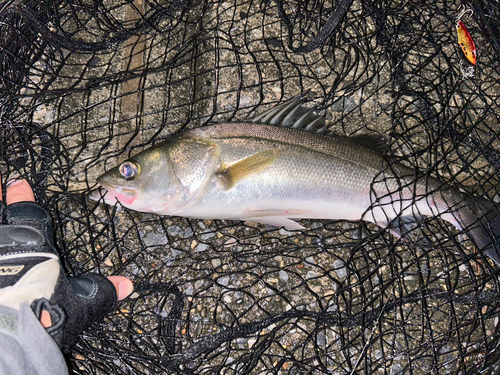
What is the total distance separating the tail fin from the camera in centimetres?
287

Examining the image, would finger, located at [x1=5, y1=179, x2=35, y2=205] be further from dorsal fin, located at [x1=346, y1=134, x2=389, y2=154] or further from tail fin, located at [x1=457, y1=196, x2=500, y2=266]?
tail fin, located at [x1=457, y1=196, x2=500, y2=266]

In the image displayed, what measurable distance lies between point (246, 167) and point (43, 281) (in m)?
1.44

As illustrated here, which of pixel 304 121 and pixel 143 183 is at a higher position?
pixel 304 121

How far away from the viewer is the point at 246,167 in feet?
9.52

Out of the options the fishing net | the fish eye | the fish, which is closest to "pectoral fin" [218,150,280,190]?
the fish

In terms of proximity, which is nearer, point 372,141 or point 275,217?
point 275,217

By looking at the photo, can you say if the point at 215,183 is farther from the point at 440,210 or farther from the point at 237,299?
the point at 440,210

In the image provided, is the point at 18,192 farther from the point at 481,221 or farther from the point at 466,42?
the point at 466,42

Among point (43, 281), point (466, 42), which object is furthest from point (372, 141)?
point (43, 281)

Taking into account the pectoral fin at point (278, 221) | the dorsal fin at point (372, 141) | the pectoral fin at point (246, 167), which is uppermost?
the dorsal fin at point (372, 141)

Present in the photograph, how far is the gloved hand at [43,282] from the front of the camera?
2365mm

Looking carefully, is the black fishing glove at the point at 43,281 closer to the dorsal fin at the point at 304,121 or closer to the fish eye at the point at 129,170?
the fish eye at the point at 129,170

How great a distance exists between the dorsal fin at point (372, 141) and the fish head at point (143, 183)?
4.50 ft

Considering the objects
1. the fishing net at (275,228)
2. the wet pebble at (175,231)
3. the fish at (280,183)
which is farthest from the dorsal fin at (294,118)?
the wet pebble at (175,231)
